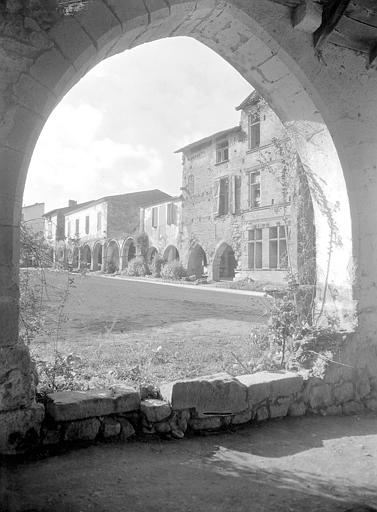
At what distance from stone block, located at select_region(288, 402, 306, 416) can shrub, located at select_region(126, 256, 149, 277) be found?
24.0m

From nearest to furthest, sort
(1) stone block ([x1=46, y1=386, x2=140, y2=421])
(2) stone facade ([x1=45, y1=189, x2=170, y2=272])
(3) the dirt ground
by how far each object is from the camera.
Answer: (3) the dirt ground
(1) stone block ([x1=46, y1=386, x2=140, y2=421])
(2) stone facade ([x1=45, y1=189, x2=170, y2=272])

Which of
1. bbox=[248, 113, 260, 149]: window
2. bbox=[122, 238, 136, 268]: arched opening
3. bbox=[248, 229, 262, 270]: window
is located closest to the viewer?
bbox=[248, 229, 262, 270]: window

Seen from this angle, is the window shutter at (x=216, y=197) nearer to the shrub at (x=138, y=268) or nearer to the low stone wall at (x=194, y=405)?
the shrub at (x=138, y=268)

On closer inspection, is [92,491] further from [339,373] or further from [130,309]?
[130,309]

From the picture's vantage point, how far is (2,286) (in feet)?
8.31

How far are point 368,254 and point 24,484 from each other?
317 cm

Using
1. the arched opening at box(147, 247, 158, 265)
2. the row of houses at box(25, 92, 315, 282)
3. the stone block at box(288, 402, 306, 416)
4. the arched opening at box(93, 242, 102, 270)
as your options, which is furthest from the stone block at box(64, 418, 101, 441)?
the arched opening at box(93, 242, 102, 270)

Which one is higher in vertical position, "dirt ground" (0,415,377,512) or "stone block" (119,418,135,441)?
"stone block" (119,418,135,441)

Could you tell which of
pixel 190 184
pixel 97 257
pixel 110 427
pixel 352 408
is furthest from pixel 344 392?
pixel 97 257

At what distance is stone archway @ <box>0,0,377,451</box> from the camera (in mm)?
2568

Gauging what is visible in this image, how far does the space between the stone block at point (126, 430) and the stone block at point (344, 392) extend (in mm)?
1870

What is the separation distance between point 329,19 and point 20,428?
12.4 ft

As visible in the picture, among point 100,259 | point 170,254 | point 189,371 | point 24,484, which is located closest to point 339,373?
point 189,371

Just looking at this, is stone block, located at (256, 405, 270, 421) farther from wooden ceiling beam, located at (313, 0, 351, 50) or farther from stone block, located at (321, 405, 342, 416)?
A: wooden ceiling beam, located at (313, 0, 351, 50)
